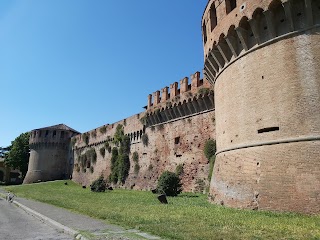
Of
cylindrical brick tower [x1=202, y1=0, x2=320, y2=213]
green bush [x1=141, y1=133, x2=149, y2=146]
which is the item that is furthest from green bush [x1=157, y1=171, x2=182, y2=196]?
green bush [x1=141, y1=133, x2=149, y2=146]

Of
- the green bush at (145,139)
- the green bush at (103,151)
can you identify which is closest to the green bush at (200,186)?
the green bush at (145,139)

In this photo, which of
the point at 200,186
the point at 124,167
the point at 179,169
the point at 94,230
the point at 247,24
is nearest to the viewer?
the point at 94,230

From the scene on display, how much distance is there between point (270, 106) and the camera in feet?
35.8

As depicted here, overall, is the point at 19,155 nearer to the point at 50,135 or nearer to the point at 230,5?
the point at 50,135

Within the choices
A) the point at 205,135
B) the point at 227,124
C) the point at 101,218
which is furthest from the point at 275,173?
the point at 205,135

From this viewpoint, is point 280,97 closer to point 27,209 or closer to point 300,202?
point 300,202

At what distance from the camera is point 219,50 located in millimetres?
13859

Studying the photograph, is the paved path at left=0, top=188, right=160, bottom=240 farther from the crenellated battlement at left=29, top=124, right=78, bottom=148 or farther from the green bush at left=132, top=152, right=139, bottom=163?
the crenellated battlement at left=29, top=124, right=78, bottom=148

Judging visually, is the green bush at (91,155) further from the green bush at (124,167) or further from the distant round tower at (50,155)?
the distant round tower at (50,155)

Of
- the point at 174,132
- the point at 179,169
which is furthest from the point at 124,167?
the point at 179,169

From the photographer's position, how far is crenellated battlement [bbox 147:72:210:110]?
20594 mm

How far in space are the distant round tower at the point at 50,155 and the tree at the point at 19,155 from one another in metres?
5.48

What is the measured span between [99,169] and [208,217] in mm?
27646

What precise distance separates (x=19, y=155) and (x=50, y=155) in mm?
8802
